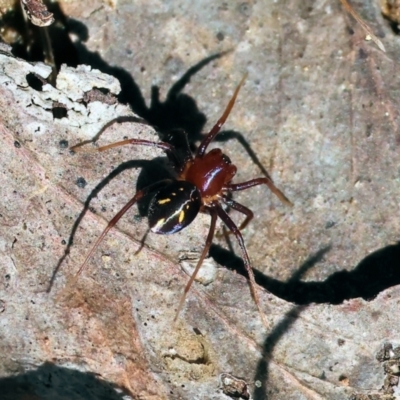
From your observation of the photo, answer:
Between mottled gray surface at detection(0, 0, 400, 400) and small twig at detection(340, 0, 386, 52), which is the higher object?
small twig at detection(340, 0, 386, 52)

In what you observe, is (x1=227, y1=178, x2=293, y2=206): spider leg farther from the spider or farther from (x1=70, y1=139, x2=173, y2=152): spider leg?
(x1=70, y1=139, x2=173, y2=152): spider leg

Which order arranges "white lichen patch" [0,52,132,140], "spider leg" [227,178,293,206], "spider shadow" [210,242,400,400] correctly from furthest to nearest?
"spider leg" [227,178,293,206] → "spider shadow" [210,242,400,400] → "white lichen patch" [0,52,132,140]

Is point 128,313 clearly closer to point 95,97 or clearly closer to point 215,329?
point 215,329

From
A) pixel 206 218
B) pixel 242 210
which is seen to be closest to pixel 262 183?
pixel 242 210

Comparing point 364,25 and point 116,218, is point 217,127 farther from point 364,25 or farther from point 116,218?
point 364,25

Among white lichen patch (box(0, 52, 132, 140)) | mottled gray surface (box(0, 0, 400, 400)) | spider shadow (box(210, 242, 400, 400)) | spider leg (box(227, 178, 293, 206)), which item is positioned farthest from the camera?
spider leg (box(227, 178, 293, 206))

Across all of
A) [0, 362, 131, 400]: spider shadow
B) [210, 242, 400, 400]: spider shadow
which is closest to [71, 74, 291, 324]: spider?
[210, 242, 400, 400]: spider shadow

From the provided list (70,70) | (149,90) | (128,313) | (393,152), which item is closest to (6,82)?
(70,70)
